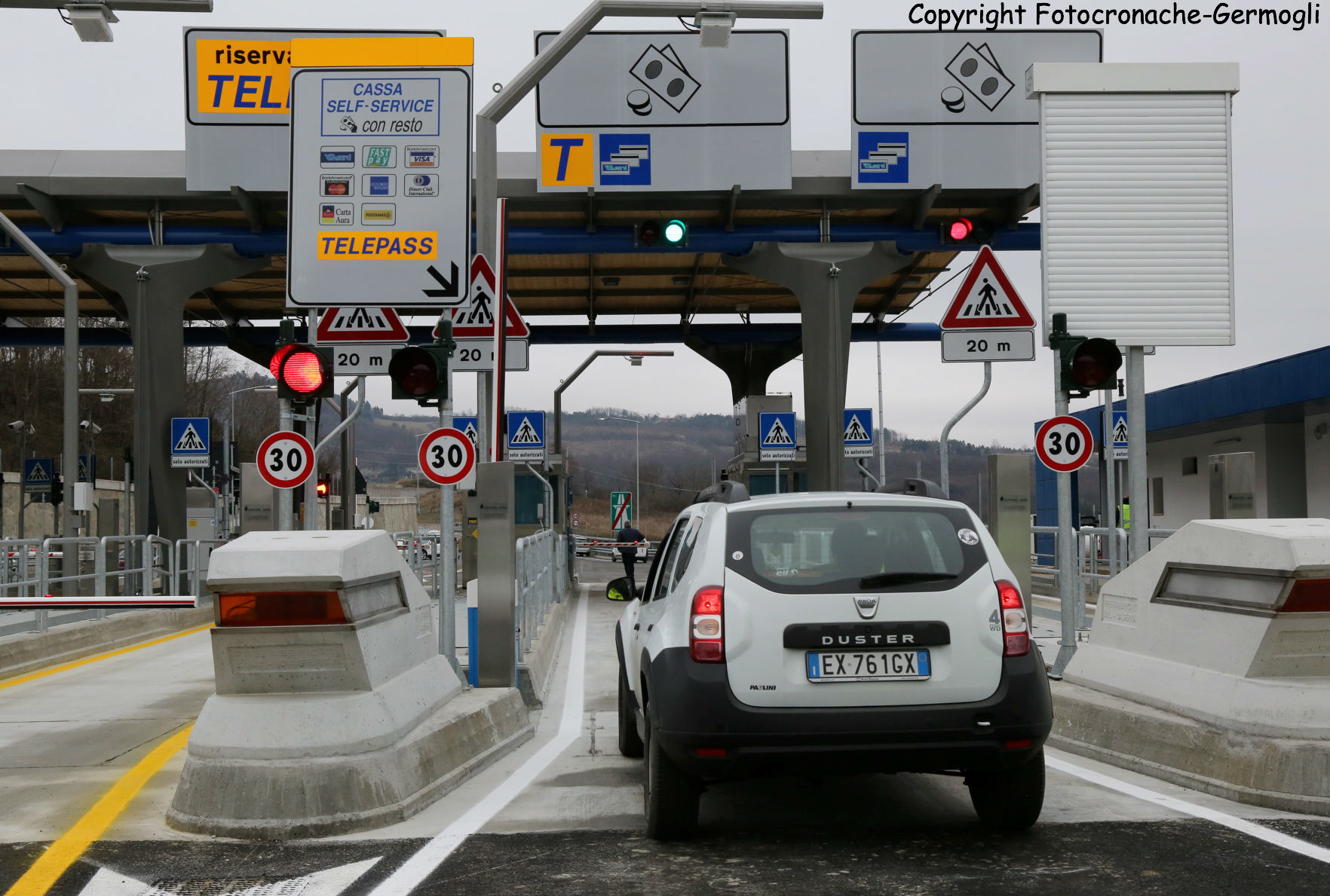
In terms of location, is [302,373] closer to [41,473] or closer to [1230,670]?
[1230,670]

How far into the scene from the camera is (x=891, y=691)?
18.2ft

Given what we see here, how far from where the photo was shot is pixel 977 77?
21406mm

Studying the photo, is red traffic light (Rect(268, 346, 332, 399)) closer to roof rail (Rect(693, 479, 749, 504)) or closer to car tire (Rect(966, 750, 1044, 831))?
roof rail (Rect(693, 479, 749, 504))

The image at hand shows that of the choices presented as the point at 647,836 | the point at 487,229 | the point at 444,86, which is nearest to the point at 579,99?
the point at 487,229

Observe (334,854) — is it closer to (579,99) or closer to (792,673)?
(792,673)

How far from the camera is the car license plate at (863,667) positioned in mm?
5559

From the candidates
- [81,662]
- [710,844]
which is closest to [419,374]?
[710,844]

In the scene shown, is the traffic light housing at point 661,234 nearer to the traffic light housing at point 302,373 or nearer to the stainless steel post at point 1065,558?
the stainless steel post at point 1065,558

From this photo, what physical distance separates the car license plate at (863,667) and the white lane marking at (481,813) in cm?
169

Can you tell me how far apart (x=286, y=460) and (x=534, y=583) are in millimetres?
4241

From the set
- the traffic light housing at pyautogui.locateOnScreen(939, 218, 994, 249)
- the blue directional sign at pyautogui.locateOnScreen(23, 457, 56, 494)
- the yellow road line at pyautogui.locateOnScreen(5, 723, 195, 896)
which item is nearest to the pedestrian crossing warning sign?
the yellow road line at pyautogui.locateOnScreen(5, 723, 195, 896)

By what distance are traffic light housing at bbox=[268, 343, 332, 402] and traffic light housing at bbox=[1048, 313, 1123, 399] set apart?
209 inches

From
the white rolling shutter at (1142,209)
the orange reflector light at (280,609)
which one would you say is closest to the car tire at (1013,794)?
the orange reflector light at (280,609)

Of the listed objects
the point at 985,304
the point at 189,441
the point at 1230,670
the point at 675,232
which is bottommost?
the point at 1230,670
